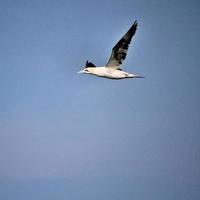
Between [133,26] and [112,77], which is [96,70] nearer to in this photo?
[112,77]

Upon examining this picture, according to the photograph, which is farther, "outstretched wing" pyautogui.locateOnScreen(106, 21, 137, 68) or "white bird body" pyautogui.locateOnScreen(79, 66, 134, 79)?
"white bird body" pyautogui.locateOnScreen(79, 66, 134, 79)

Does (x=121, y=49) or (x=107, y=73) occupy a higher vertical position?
(x=121, y=49)

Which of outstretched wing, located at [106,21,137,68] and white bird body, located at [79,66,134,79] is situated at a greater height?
outstretched wing, located at [106,21,137,68]

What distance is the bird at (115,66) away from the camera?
161 feet

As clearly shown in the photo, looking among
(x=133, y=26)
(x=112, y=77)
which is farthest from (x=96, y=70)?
(x=133, y=26)

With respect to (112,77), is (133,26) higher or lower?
higher

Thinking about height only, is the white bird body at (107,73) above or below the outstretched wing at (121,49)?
below

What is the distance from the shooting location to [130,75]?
161ft

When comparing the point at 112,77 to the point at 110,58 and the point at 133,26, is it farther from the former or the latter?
the point at 133,26

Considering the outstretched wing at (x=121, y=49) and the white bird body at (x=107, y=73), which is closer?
the outstretched wing at (x=121, y=49)

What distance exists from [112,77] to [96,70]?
62.3 inches

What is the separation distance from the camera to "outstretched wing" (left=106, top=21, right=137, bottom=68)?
48344 millimetres

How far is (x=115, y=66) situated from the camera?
1986 inches

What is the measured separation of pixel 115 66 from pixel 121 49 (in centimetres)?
187
